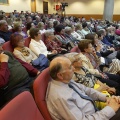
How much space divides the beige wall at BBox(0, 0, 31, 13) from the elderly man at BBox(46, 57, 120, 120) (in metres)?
14.3

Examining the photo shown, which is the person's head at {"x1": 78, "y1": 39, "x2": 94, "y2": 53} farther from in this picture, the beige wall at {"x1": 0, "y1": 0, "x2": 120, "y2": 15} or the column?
the beige wall at {"x1": 0, "y1": 0, "x2": 120, "y2": 15}

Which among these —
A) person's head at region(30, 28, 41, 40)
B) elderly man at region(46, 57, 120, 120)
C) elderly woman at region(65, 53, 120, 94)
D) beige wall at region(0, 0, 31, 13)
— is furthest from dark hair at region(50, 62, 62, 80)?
beige wall at region(0, 0, 31, 13)

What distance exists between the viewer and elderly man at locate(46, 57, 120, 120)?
52.0 inches

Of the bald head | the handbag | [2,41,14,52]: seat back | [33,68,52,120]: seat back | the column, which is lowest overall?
the handbag

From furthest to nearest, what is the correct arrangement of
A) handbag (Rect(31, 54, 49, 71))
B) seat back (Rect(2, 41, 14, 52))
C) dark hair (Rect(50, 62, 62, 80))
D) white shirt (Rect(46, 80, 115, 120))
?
handbag (Rect(31, 54, 49, 71))
seat back (Rect(2, 41, 14, 52))
dark hair (Rect(50, 62, 62, 80))
white shirt (Rect(46, 80, 115, 120))

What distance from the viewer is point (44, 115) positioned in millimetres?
1368

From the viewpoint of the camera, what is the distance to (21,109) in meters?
1.10

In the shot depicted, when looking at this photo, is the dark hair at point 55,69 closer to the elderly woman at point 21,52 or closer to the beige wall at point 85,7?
the elderly woman at point 21,52

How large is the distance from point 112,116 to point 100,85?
732mm

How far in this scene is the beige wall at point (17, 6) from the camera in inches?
590

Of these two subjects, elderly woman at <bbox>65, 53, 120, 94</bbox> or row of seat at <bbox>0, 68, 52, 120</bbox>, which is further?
elderly woman at <bbox>65, 53, 120, 94</bbox>

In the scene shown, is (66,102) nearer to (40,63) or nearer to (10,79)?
(10,79)

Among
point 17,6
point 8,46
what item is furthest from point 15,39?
point 17,6

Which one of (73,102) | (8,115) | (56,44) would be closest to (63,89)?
(73,102)
